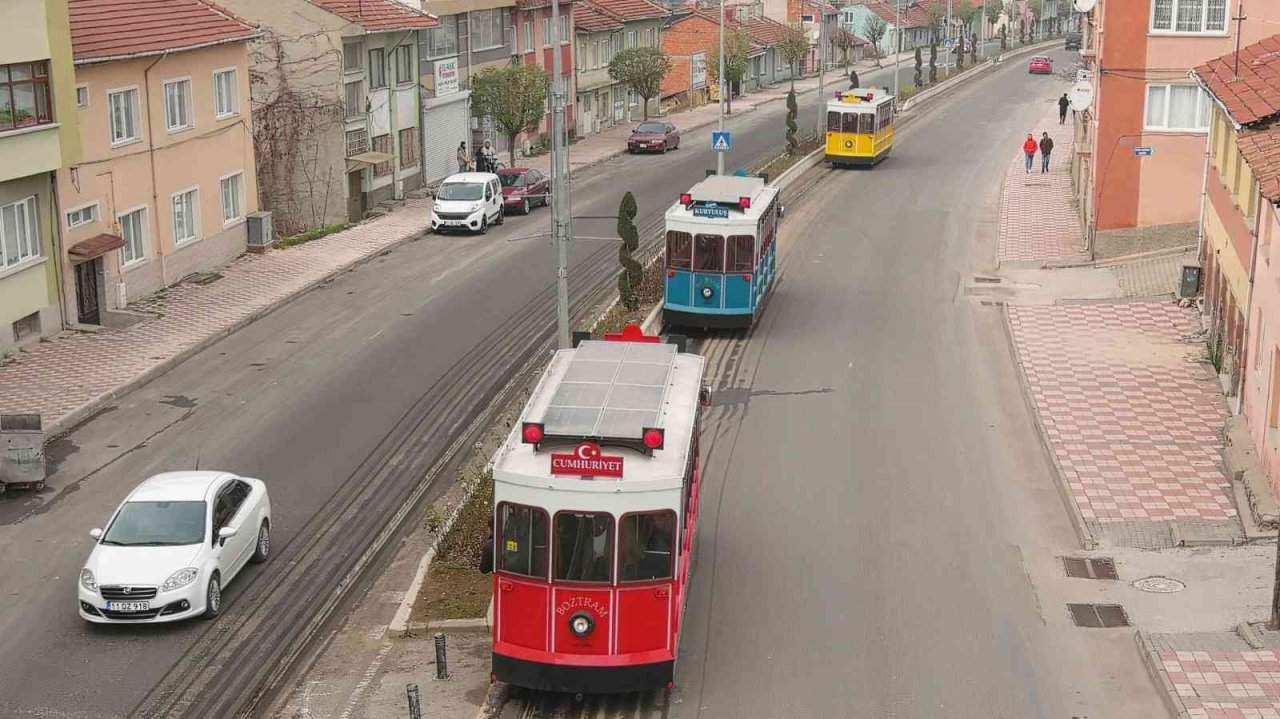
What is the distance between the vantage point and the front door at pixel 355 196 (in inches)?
1929

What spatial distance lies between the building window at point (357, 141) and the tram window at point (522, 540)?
3489cm

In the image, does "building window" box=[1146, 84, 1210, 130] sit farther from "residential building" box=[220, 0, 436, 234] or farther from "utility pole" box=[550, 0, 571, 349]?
"residential building" box=[220, 0, 436, 234]

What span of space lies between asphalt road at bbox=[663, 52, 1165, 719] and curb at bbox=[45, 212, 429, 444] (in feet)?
34.9

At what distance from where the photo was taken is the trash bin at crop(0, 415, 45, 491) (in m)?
23.3

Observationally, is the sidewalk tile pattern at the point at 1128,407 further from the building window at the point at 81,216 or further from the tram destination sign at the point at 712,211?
the building window at the point at 81,216

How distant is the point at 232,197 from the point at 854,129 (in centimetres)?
2554

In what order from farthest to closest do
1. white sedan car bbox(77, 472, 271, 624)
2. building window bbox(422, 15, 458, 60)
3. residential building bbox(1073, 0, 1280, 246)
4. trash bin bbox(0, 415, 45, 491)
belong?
building window bbox(422, 15, 458, 60), residential building bbox(1073, 0, 1280, 246), trash bin bbox(0, 415, 45, 491), white sedan car bbox(77, 472, 271, 624)

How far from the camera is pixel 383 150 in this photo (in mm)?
51938

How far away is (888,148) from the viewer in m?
62.6

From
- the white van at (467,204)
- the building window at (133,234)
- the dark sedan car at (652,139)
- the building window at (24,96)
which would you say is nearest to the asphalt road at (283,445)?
the white van at (467,204)

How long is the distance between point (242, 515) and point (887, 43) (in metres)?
122

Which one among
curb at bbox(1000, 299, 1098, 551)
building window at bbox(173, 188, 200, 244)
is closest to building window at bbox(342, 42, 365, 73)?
building window at bbox(173, 188, 200, 244)

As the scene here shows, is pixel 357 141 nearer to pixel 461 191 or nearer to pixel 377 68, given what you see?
pixel 377 68

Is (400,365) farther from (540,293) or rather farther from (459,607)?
(459,607)
